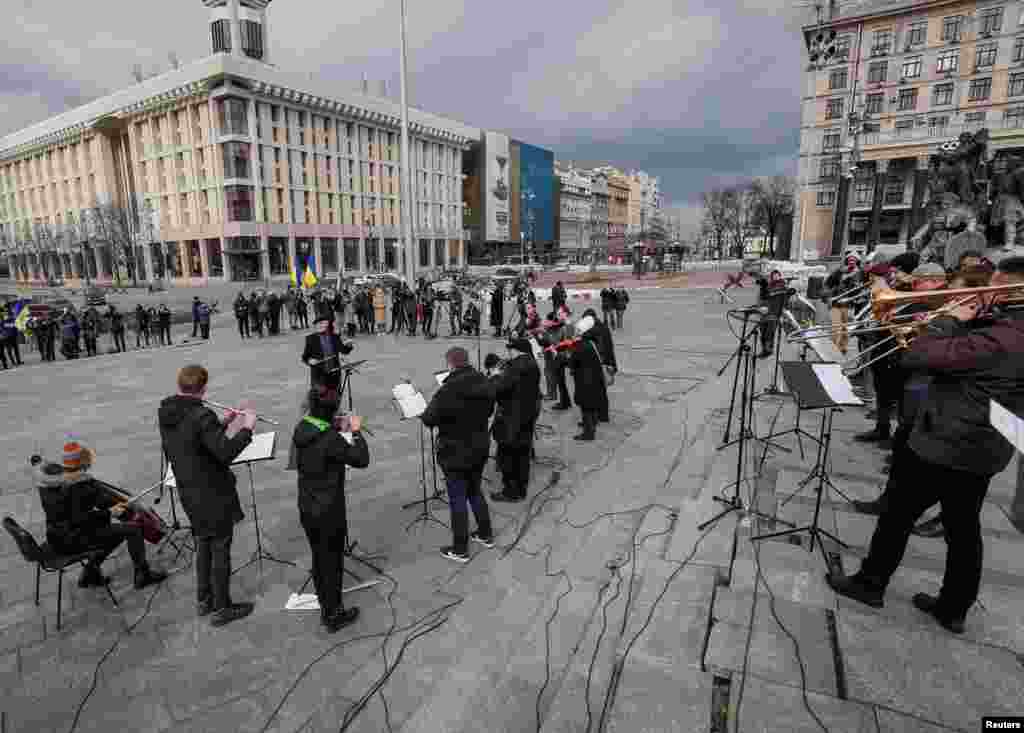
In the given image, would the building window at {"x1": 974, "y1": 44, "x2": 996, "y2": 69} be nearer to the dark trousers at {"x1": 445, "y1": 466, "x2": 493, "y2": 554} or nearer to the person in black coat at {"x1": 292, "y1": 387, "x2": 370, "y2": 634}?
the dark trousers at {"x1": 445, "y1": 466, "x2": 493, "y2": 554}

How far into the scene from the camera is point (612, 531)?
523 cm

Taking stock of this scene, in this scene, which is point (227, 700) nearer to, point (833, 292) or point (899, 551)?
point (899, 551)

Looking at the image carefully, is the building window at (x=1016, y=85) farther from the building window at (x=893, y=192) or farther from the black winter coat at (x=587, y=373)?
the black winter coat at (x=587, y=373)

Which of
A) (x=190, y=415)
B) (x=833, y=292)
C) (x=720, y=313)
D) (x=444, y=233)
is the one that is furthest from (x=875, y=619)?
(x=444, y=233)

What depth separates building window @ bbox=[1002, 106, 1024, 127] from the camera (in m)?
40.9

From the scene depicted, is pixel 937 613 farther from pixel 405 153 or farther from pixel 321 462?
pixel 405 153

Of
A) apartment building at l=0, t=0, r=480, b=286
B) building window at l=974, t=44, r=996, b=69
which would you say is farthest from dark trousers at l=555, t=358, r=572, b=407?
building window at l=974, t=44, r=996, b=69

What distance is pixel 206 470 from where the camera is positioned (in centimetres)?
385

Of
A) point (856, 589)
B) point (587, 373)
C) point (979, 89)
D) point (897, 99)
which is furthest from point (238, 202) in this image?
point (979, 89)

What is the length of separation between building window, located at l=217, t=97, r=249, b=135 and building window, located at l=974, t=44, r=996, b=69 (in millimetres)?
68095

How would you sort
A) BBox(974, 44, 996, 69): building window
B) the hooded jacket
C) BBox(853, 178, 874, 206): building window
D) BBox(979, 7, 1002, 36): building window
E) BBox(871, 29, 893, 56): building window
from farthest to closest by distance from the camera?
1. BBox(853, 178, 874, 206): building window
2. BBox(871, 29, 893, 56): building window
3. BBox(974, 44, 996, 69): building window
4. BBox(979, 7, 1002, 36): building window
5. the hooded jacket

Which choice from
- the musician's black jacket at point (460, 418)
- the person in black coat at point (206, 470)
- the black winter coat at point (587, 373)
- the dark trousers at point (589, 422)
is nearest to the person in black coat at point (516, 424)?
the musician's black jacket at point (460, 418)

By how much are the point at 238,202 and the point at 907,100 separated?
66.0 m

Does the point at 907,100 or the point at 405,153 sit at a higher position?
the point at 907,100
